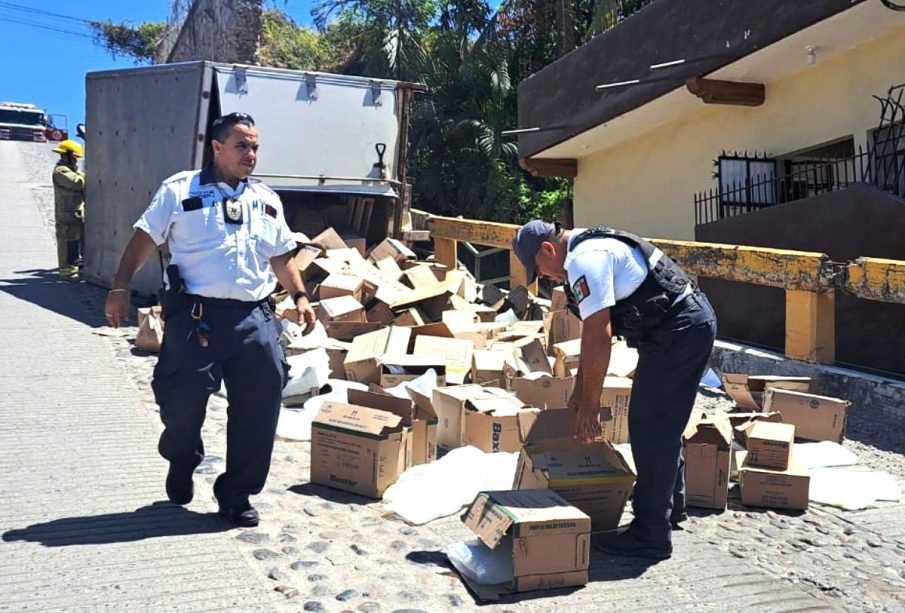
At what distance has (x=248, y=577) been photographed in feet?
11.1

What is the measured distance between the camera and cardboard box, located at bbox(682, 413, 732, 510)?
14.6 feet

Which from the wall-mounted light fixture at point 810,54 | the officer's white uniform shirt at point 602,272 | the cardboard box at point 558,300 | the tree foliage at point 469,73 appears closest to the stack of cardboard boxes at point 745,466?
the officer's white uniform shirt at point 602,272

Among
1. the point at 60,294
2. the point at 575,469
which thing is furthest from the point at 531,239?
the point at 60,294

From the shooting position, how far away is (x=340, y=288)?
26.9ft

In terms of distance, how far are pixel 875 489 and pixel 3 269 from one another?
11.2 metres

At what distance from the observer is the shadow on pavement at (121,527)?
3680mm

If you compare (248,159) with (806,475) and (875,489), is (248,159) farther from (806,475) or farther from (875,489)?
(875,489)

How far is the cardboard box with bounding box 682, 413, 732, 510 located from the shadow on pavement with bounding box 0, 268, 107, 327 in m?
6.16

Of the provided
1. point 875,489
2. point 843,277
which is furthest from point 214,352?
point 843,277

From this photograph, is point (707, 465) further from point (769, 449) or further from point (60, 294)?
point (60, 294)

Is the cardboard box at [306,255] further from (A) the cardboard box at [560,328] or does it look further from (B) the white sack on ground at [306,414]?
(B) the white sack on ground at [306,414]

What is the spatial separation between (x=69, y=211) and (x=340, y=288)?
17.3 ft

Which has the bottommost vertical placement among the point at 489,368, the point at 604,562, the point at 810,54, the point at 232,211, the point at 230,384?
the point at 604,562

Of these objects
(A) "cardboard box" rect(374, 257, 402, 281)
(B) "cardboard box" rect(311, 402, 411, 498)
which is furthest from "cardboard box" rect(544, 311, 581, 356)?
(B) "cardboard box" rect(311, 402, 411, 498)
